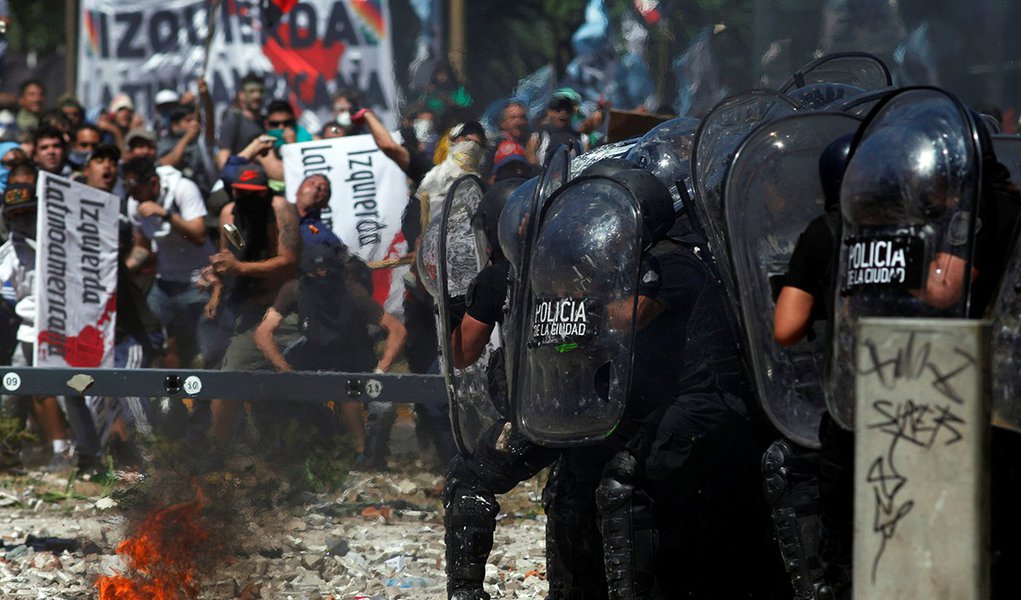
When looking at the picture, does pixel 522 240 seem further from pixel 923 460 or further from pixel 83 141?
pixel 83 141

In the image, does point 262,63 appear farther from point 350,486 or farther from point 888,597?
point 888,597

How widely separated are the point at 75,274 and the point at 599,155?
4.54 m

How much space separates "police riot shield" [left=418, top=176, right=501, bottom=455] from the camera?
5.62m

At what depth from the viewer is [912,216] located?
375 centimetres

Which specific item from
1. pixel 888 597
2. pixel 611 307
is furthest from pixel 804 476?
pixel 888 597

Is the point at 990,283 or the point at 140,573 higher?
the point at 990,283

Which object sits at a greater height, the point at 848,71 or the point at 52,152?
the point at 52,152

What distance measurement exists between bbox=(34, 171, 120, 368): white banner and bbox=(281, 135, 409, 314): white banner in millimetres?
1133

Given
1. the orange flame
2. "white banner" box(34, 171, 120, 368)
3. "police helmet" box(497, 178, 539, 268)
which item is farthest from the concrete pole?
"white banner" box(34, 171, 120, 368)

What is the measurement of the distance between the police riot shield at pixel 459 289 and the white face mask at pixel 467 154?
280 cm

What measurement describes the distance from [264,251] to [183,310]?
98 centimetres

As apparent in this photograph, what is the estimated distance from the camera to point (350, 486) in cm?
834

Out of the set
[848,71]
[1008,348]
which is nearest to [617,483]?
[1008,348]

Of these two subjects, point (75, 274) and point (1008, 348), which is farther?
point (75, 274)
